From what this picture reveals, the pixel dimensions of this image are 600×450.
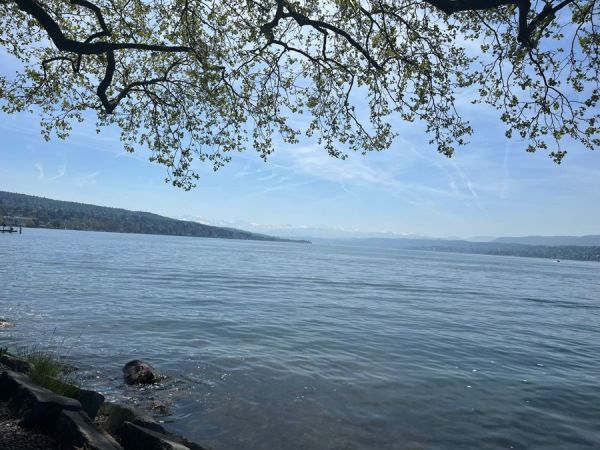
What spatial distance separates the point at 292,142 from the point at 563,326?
27.4 metres

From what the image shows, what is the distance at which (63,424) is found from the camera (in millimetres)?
6727

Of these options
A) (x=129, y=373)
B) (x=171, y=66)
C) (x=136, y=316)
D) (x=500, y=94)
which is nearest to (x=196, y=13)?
(x=171, y=66)

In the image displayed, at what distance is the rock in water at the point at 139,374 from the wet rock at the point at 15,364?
11.4ft

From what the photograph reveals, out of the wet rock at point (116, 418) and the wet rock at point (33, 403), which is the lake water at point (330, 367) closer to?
the wet rock at point (116, 418)

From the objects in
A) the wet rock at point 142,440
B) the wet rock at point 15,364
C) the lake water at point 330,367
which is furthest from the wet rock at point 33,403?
the lake water at point 330,367

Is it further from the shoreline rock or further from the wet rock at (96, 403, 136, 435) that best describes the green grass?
the shoreline rock

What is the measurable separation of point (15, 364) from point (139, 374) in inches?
150

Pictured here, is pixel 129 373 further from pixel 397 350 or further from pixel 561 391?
pixel 561 391

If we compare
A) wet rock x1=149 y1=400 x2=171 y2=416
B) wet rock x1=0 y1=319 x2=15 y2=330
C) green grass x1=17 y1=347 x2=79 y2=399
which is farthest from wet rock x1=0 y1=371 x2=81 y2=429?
wet rock x1=0 y1=319 x2=15 y2=330

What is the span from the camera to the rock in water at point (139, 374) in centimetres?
1353

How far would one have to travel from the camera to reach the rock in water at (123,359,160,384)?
13.5 metres

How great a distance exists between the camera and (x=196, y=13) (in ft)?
46.4

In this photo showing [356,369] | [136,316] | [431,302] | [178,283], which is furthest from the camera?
[178,283]

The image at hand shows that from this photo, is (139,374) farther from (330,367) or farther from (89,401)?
(330,367)
